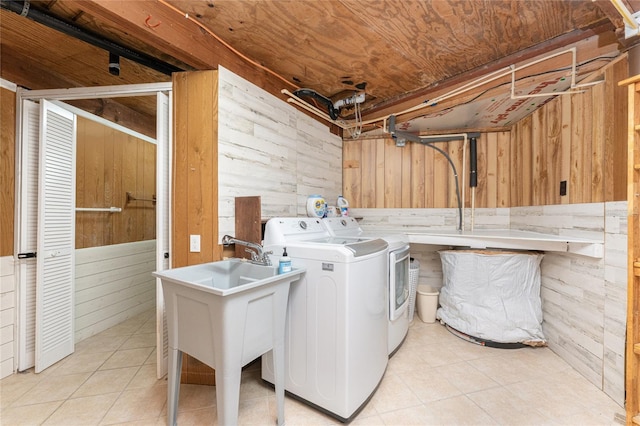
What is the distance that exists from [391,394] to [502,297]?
4.25ft

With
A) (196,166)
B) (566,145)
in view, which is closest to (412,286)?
(566,145)

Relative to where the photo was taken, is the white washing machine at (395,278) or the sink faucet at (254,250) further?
the white washing machine at (395,278)

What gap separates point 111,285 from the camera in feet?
9.01

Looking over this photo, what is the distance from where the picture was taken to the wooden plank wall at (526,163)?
1.65m

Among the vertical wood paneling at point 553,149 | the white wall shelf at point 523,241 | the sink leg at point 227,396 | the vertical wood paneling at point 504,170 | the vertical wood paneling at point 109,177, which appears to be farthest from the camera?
the vertical wood paneling at point 504,170

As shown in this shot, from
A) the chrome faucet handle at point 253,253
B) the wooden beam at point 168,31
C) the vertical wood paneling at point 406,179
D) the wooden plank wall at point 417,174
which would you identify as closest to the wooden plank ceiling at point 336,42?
the wooden beam at point 168,31

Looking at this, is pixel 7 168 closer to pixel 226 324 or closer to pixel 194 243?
pixel 194 243

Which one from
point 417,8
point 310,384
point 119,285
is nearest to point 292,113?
point 417,8

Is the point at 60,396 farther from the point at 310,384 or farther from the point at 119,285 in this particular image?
the point at 310,384

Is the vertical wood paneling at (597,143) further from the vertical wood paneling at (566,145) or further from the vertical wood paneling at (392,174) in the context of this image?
the vertical wood paneling at (392,174)

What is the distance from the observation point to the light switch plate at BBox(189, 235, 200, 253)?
→ 5.89ft

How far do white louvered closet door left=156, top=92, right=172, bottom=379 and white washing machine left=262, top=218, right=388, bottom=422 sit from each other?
0.76 m

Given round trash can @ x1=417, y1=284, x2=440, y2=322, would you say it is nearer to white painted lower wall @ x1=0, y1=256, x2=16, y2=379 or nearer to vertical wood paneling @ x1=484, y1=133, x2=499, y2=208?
vertical wood paneling @ x1=484, y1=133, x2=499, y2=208

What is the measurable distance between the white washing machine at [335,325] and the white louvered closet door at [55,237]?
166 cm
